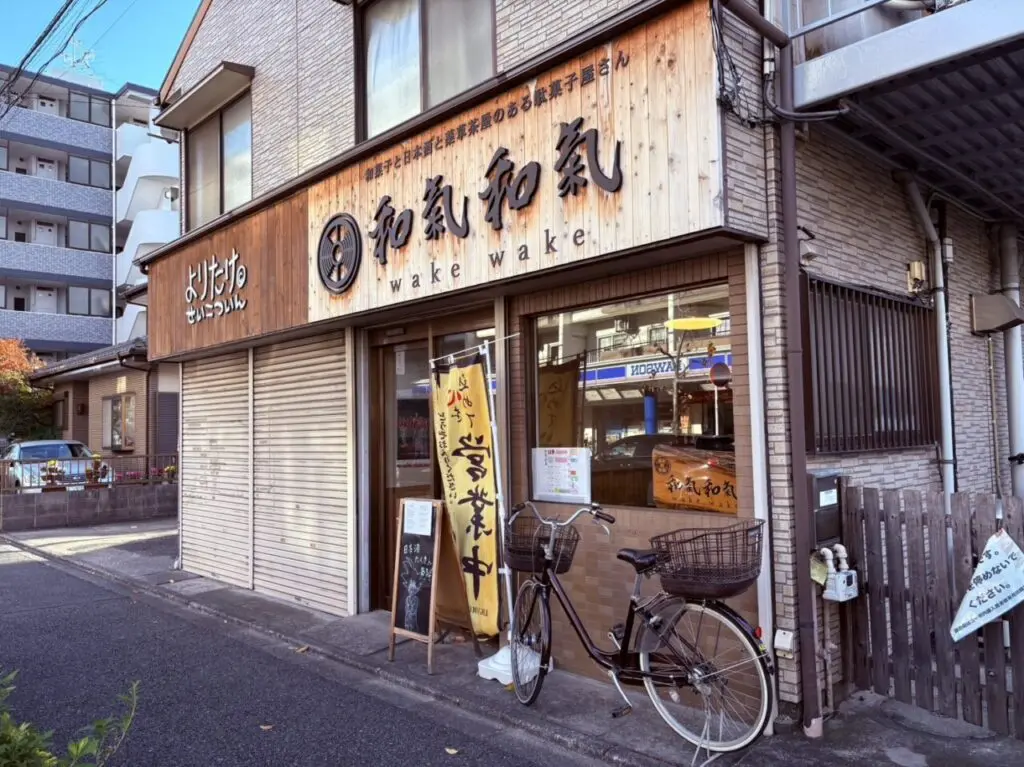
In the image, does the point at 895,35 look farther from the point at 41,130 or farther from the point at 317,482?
the point at 41,130

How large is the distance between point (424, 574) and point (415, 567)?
0.13m

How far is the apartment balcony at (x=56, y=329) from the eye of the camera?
3256cm

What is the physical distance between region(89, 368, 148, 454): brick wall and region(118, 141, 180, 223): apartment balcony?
11.3 m

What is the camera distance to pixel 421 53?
739cm

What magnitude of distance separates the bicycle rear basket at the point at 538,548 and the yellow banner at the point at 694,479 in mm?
746

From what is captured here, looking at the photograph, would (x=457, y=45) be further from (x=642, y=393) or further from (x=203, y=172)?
(x=203, y=172)

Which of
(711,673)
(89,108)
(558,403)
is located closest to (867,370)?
(558,403)

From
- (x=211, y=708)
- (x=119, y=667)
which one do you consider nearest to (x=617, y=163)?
(x=211, y=708)

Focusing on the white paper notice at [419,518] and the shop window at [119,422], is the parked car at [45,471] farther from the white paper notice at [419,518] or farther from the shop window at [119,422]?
the white paper notice at [419,518]

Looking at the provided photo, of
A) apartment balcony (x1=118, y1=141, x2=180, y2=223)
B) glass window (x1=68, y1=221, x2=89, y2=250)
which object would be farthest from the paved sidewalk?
glass window (x1=68, y1=221, x2=89, y2=250)

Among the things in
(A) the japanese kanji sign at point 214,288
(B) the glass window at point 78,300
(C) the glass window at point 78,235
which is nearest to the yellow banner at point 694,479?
(A) the japanese kanji sign at point 214,288

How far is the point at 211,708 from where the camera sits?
5559 millimetres

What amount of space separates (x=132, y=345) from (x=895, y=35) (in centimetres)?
1912

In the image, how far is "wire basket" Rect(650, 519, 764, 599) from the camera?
421cm
